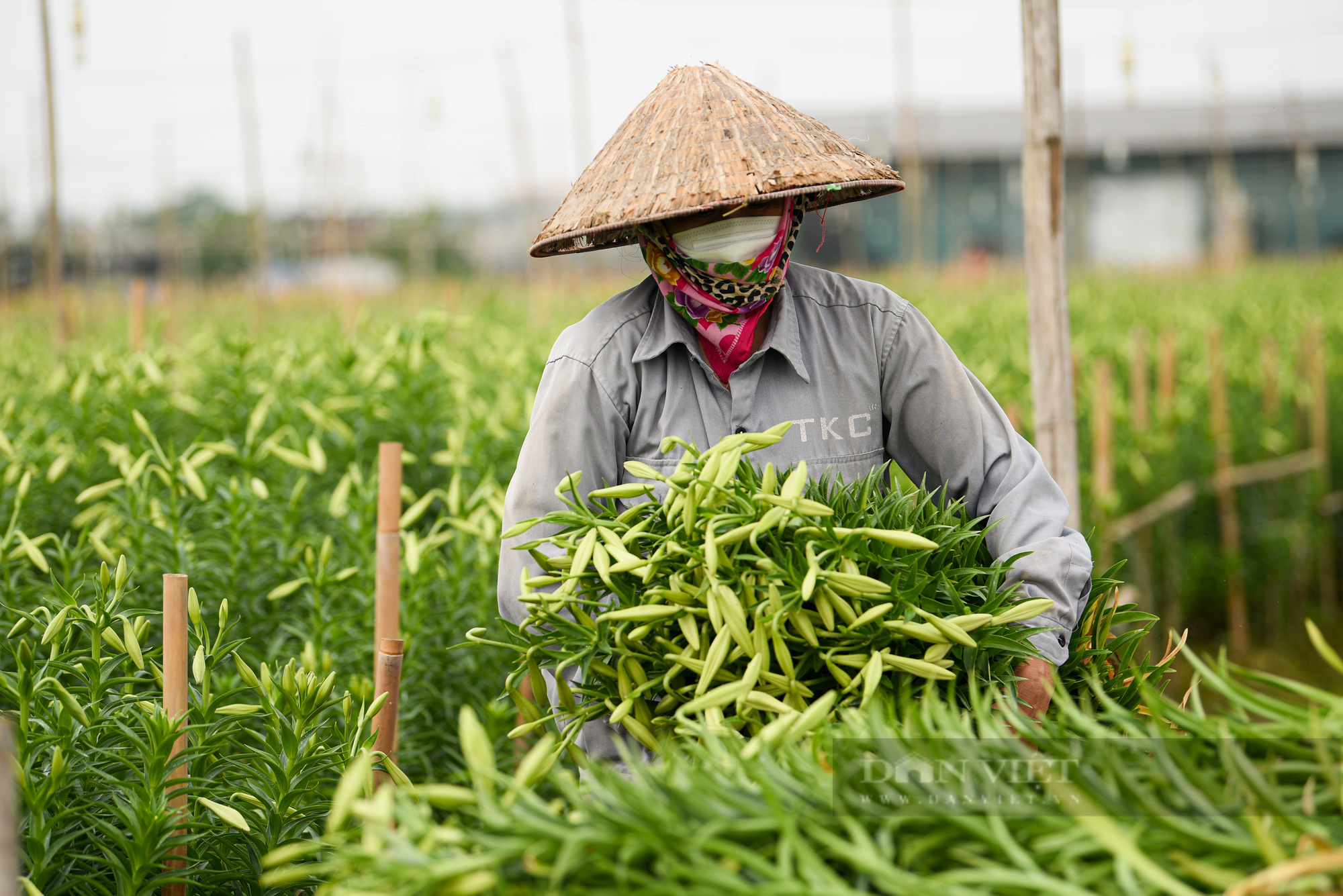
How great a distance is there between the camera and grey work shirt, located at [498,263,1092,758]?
5.21 feet

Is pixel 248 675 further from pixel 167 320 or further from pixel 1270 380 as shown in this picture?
pixel 1270 380

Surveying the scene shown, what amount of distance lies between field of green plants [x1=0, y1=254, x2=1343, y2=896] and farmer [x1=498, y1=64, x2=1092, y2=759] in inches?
15.9

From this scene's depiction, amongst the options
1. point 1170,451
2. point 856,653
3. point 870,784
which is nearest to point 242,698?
point 856,653

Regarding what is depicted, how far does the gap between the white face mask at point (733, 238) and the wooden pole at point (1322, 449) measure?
4662mm

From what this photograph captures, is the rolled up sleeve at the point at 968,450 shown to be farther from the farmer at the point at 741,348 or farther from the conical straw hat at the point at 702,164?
the conical straw hat at the point at 702,164

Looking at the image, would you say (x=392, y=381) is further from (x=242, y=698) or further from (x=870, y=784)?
(x=870, y=784)

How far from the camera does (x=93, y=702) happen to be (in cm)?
159

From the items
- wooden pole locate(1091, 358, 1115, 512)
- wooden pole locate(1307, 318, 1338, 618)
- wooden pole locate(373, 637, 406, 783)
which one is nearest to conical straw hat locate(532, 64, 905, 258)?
wooden pole locate(373, 637, 406, 783)

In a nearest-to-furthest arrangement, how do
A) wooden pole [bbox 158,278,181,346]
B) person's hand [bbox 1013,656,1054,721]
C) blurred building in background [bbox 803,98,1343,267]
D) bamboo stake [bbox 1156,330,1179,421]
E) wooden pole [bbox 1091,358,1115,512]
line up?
person's hand [bbox 1013,656,1054,721], wooden pole [bbox 1091,358,1115,512], bamboo stake [bbox 1156,330,1179,421], wooden pole [bbox 158,278,181,346], blurred building in background [bbox 803,98,1343,267]

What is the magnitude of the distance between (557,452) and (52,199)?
3.97 metres

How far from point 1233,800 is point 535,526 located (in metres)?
1.00

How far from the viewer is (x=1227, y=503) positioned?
15.8 feet

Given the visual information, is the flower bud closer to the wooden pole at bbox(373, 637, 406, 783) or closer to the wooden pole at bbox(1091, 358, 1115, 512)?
the wooden pole at bbox(373, 637, 406, 783)

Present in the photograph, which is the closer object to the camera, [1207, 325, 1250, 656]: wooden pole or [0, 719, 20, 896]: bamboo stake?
[0, 719, 20, 896]: bamboo stake
